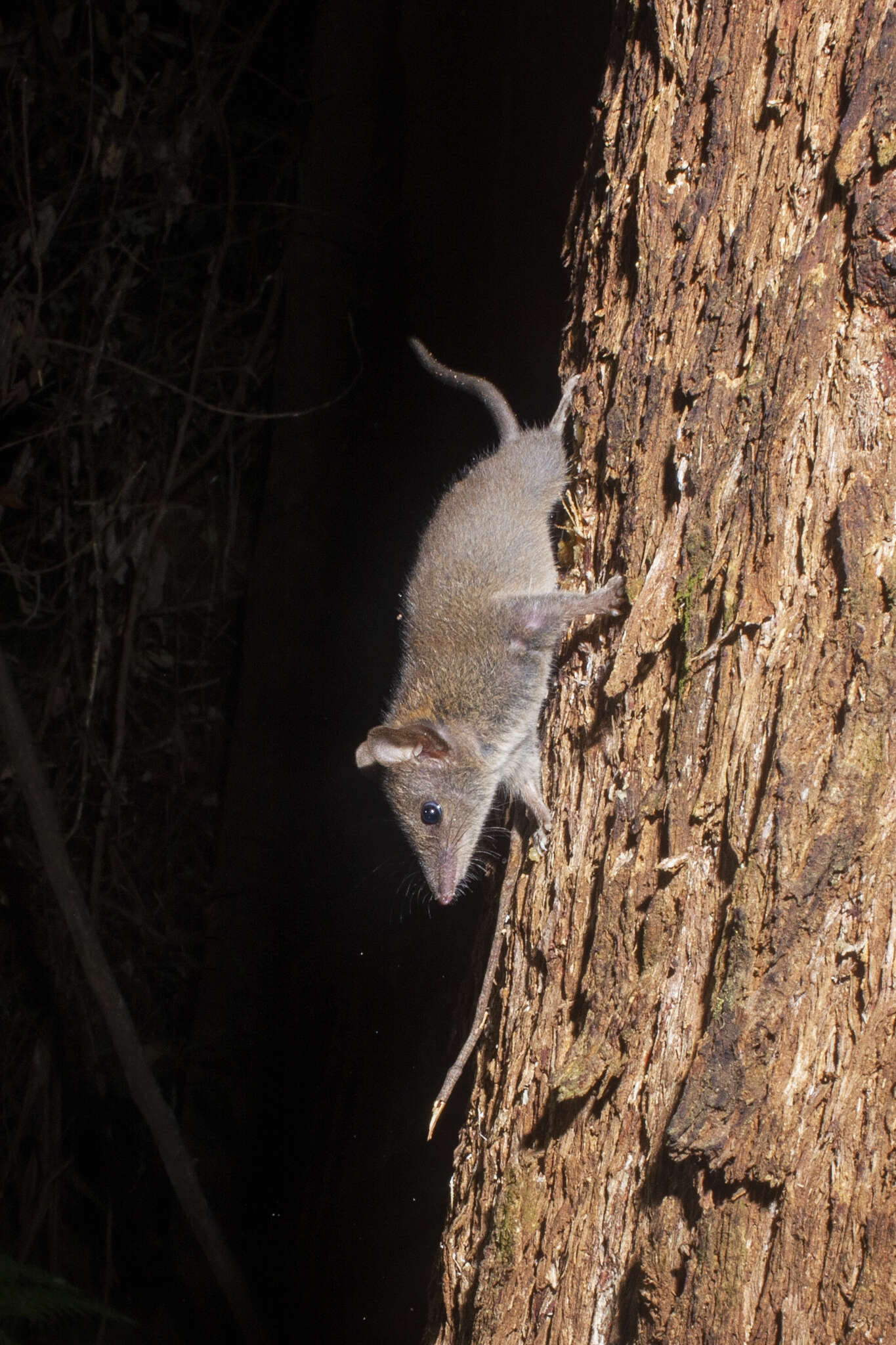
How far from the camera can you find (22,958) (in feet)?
14.1

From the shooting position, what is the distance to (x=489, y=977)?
2.11m

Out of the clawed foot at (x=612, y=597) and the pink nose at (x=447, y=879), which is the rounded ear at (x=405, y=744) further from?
the clawed foot at (x=612, y=597)

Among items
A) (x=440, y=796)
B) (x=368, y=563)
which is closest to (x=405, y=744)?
(x=440, y=796)

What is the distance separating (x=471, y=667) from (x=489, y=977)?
937 mm

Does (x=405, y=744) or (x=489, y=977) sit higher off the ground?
(x=405, y=744)

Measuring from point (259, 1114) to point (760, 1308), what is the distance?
309 cm

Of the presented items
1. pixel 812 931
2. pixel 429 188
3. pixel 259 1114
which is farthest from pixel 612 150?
pixel 259 1114

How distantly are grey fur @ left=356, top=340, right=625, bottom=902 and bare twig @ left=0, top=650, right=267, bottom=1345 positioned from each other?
127 cm

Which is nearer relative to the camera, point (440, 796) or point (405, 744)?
point (405, 744)

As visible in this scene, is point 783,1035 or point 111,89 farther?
point 111,89

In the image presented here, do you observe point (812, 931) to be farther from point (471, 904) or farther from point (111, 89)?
point (111, 89)

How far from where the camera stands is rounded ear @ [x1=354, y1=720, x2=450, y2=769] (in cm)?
268

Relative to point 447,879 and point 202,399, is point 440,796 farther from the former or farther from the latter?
point 202,399

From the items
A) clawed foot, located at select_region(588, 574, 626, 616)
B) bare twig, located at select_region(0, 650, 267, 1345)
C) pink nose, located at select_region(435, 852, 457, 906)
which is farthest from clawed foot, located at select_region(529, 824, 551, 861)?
bare twig, located at select_region(0, 650, 267, 1345)
